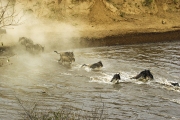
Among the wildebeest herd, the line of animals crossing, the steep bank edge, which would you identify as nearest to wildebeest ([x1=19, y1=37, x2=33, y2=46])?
the wildebeest herd

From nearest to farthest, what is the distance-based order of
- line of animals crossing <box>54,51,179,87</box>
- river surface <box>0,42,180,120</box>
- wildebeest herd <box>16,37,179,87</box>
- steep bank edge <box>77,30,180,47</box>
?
river surface <box>0,42,180,120</box> < line of animals crossing <box>54,51,179,87</box> < wildebeest herd <box>16,37,179,87</box> < steep bank edge <box>77,30,180,47</box>

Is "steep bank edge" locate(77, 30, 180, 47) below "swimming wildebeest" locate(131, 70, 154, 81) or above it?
above

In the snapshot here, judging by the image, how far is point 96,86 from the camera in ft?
44.3

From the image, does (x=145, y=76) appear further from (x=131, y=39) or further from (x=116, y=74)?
(x=131, y=39)

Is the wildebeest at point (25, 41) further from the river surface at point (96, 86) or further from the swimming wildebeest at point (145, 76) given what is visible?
the swimming wildebeest at point (145, 76)

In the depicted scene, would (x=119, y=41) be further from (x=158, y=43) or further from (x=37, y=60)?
(x=37, y=60)

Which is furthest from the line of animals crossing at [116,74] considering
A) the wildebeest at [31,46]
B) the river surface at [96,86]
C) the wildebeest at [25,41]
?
the wildebeest at [25,41]

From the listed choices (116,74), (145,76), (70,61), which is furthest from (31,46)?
(145,76)

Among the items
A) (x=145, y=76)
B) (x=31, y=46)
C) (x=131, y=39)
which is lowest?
(x=145, y=76)

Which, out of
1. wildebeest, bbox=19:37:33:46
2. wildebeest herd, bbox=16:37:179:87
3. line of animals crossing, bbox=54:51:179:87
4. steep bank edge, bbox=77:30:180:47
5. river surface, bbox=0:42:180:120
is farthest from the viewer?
steep bank edge, bbox=77:30:180:47

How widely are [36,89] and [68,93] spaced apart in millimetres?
1438

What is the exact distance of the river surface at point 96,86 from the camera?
10.7 meters

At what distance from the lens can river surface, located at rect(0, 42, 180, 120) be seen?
10734 mm

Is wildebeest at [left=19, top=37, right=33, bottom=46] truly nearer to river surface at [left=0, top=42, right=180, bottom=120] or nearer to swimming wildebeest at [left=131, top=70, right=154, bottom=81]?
river surface at [left=0, top=42, right=180, bottom=120]
